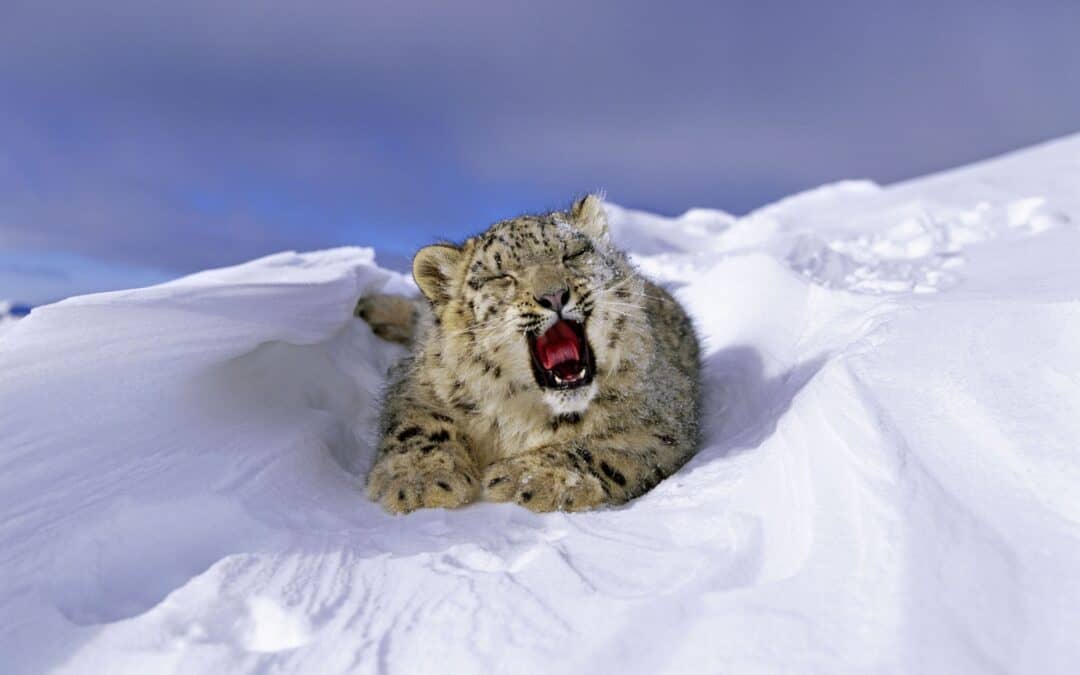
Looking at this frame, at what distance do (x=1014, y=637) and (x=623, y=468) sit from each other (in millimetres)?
1902

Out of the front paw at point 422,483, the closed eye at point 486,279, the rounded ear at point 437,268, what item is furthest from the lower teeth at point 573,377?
the rounded ear at point 437,268

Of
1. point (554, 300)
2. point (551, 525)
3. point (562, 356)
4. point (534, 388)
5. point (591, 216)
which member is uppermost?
point (591, 216)

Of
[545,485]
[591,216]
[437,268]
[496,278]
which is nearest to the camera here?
[545,485]

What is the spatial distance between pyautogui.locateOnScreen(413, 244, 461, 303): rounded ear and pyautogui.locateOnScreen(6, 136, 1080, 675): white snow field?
1109 mm

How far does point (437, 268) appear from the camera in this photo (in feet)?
14.3

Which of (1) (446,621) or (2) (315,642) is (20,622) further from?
(1) (446,621)

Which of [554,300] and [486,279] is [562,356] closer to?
[554,300]

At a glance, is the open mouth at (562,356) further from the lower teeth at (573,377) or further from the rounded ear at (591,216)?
the rounded ear at (591,216)

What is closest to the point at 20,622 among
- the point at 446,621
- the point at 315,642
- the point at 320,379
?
the point at 315,642

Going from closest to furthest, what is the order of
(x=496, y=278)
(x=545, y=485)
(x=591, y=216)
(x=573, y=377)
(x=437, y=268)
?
(x=545, y=485), (x=573, y=377), (x=496, y=278), (x=437, y=268), (x=591, y=216)

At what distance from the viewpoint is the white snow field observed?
2.12m

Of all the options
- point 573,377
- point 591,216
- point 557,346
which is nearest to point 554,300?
point 557,346

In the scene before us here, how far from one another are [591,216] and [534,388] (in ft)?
4.02

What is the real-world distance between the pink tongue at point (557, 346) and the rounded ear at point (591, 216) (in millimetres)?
810
